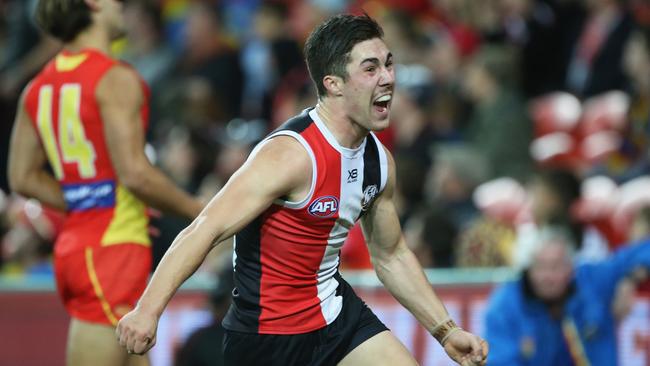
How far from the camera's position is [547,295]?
7.63 m

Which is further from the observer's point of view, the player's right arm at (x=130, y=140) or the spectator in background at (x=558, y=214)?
the spectator in background at (x=558, y=214)

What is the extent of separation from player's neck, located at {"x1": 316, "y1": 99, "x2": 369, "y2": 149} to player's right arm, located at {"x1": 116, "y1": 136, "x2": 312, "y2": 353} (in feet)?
0.71

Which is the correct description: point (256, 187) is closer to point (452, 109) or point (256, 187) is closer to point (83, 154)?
point (83, 154)

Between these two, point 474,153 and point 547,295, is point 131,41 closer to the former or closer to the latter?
point 474,153

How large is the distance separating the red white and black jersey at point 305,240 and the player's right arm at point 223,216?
3.4 inches

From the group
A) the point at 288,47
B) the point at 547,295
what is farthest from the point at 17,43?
Answer: the point at 547,295

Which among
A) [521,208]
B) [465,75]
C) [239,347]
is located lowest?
[239,347]

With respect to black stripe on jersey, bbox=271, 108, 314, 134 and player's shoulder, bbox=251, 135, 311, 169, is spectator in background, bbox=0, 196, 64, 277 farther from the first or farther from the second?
player's shoulder, bbox=251, 135, 311, 169

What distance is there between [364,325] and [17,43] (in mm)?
9089

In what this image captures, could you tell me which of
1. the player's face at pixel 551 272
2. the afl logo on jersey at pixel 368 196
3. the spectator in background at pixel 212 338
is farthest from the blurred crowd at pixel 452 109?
the afl logo on jersey at pixel 368 196

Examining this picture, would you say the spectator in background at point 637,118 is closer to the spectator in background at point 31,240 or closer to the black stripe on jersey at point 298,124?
the spectator in background at point 31,240

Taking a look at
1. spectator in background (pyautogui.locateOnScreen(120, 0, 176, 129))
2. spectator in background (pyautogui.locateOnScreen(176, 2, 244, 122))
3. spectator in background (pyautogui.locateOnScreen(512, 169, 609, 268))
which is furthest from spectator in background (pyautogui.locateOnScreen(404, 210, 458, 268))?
spectator in background (pyautogui.locateOnScreen(120, 0, 176, 129))

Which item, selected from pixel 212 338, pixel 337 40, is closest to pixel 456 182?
pixel 212 338

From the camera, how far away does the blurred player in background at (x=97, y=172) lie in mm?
5551
